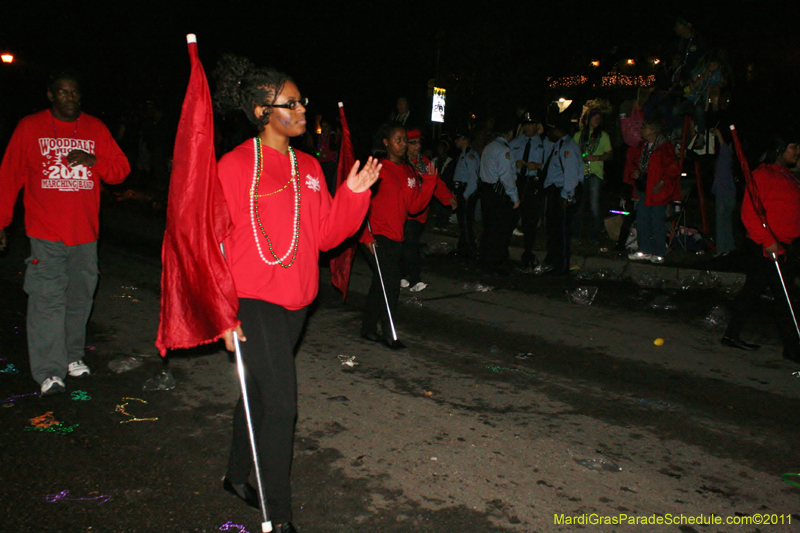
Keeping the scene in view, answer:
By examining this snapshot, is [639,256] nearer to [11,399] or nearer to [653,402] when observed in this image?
[653,402]

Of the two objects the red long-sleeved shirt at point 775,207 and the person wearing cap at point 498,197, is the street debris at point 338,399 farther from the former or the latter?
the person wearing cap at point 498,197

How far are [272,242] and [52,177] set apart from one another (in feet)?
8.21

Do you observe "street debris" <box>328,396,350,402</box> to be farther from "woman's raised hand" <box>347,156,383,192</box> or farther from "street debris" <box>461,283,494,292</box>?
"street debris" <box>461,283,494,292</box>

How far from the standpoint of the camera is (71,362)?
5.20 m

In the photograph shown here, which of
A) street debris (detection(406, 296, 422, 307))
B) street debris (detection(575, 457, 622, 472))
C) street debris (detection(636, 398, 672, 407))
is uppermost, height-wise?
street debris (detection(406, 296, 422, 307))

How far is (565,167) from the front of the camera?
31.8 feet

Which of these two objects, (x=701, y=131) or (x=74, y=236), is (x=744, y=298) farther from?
(x=701, y=131)

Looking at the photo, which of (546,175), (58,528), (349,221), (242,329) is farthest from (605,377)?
(546,175)

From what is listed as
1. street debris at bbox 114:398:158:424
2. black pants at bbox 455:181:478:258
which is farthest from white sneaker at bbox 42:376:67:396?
black pants at bbox 455:181:478:258

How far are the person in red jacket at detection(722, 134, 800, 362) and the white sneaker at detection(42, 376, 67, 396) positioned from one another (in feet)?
18.7

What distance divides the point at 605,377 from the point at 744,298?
169 centimetres

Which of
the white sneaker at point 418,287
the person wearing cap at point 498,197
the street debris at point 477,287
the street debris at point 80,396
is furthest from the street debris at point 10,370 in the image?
the person wearing cap at point 498,197

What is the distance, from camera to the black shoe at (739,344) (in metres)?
6.37

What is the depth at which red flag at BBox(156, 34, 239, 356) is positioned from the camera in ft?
9.26
